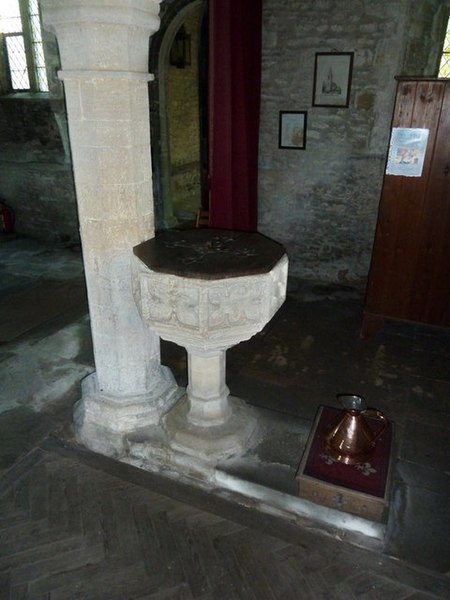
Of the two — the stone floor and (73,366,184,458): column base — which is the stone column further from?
the stone floor

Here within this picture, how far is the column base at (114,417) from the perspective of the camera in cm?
290

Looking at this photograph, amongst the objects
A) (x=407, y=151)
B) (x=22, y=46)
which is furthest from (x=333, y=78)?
(x=22, y=46)

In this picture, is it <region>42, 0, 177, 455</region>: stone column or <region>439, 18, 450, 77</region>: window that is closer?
<region>42, 0, 177, 455</region>: stone column

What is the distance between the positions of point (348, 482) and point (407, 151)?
8.71ft

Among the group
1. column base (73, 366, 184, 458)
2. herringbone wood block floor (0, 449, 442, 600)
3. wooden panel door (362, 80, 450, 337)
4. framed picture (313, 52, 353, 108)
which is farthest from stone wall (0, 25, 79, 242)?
herringbone wood block floor (0, 449, 442, 600)

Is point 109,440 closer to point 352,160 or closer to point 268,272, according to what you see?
point 268,272

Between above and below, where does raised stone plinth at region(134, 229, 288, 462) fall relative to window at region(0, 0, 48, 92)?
below

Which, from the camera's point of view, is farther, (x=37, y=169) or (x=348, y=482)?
(x=37, y=169)

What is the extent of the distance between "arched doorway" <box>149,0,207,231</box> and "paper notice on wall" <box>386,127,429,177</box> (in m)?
3.28

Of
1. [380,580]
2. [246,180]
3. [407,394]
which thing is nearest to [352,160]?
[246,180]

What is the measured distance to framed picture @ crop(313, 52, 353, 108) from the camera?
4.82m

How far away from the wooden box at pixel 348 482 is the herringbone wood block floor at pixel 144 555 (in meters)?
0.24

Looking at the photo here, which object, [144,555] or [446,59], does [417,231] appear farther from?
[144,555]

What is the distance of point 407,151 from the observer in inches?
146
